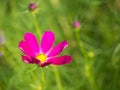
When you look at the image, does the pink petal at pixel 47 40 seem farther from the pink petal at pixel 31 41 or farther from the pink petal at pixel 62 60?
the pink petal at pixel 62 60

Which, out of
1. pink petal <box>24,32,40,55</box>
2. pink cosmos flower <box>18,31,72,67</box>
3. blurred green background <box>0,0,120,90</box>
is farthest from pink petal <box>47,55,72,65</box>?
blurred green background <box>0,0,120,90</box>

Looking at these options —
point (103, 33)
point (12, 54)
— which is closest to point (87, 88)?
point (12, 54)

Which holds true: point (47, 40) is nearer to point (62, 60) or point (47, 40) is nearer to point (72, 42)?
point (62, 60)

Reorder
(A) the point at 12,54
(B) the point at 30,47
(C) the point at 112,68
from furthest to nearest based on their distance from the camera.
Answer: (C) the point at 112,68, (A) the point at 12,54, (B) the point at 30,47

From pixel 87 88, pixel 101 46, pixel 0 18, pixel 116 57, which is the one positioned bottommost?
pixel 87 88

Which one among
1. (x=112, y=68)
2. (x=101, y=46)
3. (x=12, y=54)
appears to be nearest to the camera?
(x=12, y=54)

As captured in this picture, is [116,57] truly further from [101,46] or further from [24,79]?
[24,79]

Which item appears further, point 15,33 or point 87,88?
point 15,33
